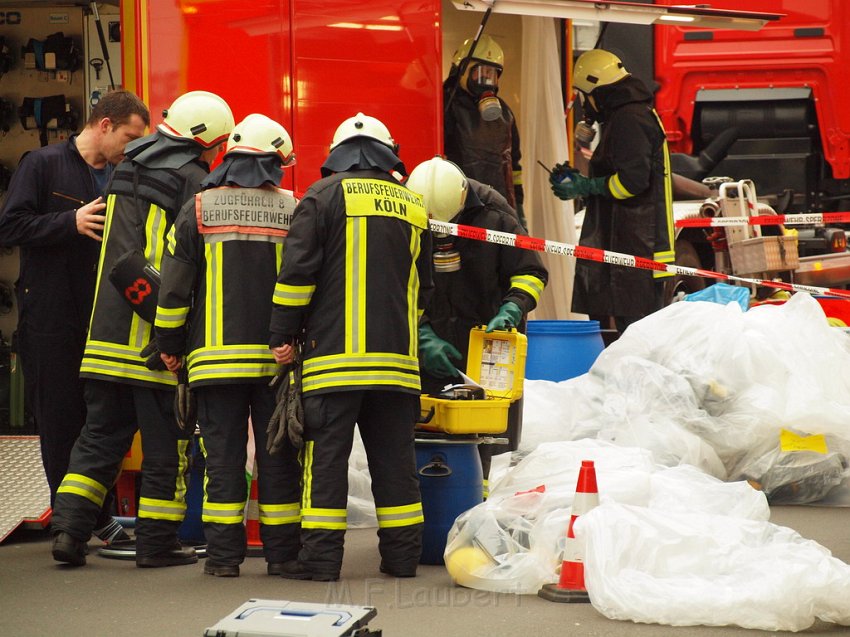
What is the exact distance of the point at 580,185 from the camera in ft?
28.7

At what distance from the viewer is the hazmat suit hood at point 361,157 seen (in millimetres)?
5184

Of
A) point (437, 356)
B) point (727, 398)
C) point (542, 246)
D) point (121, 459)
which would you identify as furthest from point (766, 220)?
point (121, 459)

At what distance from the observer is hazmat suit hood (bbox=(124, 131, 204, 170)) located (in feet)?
17.9

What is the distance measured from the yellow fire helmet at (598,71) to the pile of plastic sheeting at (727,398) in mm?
1878

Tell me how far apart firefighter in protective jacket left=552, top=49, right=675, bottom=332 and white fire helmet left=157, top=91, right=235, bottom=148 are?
366cm

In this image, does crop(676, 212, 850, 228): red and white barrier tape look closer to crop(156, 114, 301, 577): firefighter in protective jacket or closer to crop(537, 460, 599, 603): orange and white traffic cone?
crop(537, 460, 599, 603): orange and white traffic cone

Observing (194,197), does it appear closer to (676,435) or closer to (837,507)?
(676,435)

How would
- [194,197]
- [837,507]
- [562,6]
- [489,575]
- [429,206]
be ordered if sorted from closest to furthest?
1. [489,575]
2. [194,197]
3. [429,206]
4. [837,507]
5. [562,6]

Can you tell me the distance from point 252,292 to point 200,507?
1.32m

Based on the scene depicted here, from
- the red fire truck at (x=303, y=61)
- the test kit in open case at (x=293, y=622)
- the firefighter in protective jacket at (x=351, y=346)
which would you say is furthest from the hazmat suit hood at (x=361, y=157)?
the test kit in open case at (x=293, y=622)

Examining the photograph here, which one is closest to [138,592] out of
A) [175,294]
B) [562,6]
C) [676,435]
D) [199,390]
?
[199,390]

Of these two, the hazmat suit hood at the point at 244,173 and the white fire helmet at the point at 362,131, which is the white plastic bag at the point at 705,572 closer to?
the white fire helmet at the point at 362,131

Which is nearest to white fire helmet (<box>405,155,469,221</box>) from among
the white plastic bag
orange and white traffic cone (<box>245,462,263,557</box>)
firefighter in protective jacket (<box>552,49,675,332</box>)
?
orange and white traffic cone (<box>245,462,263,557</box>)

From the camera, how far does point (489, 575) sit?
4914 mm
